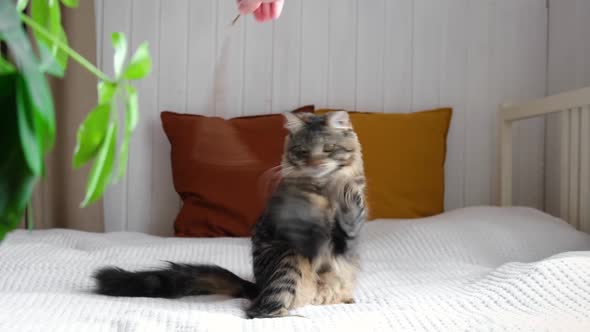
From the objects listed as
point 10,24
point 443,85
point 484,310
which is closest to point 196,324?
point 484,310

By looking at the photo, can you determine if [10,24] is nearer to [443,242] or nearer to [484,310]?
[484,310]

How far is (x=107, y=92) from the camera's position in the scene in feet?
0.58

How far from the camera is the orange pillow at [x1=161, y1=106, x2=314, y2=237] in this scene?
200 cm

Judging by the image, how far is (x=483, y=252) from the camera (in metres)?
1.58

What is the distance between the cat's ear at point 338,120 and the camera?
41.7 inches

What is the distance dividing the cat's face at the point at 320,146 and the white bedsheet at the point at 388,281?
235 mm

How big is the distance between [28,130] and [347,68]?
2.29m

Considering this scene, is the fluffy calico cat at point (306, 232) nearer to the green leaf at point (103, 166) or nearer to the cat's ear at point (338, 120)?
the cat's ear at point (338, 120)

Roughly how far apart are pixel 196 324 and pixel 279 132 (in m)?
1.33

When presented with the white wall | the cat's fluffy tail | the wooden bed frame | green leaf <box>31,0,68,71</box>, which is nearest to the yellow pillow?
the wooden bed frame

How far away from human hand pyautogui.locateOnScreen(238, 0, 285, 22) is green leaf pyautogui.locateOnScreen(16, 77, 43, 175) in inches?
7.4

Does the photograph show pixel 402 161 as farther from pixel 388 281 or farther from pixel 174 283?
pixel 174 283

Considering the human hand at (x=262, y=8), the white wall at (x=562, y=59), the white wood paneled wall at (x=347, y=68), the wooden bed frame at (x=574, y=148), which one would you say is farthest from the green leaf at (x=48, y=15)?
the white wall at (x=562, y=59)

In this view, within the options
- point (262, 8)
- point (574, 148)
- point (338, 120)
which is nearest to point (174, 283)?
point (338, 120)
